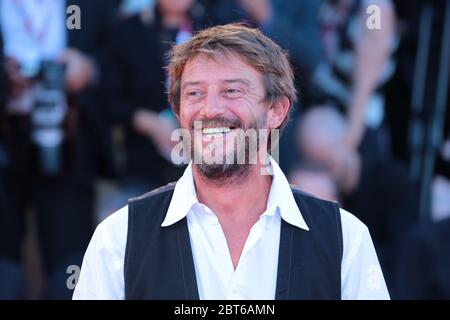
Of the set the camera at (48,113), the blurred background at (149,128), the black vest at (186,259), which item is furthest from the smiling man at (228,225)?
the camera at (48,113)

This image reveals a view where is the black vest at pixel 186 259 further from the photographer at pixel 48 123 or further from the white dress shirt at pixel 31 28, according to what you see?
the white dress shirt at pixel 31 28

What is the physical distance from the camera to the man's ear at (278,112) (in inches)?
132

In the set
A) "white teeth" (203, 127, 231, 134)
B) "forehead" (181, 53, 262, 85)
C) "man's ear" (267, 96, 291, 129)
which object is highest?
"forehead" (181, 53, 262, 85)

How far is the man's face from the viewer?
3.09 meters

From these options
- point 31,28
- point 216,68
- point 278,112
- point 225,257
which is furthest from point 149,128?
point 225,257

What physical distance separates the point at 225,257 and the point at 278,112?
2.02ft

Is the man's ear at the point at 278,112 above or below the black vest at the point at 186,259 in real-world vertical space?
above

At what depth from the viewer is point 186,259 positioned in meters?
2.96

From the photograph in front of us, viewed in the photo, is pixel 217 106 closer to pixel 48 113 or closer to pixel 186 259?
pixel 186 259

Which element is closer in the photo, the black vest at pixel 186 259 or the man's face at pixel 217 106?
the black vest at pixel 186 259

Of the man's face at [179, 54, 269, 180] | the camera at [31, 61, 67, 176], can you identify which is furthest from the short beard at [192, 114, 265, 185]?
the camera at [31, 61, 67, 176]

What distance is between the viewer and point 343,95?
5.83 metres

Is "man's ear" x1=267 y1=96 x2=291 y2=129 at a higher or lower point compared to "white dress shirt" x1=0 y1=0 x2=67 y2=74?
lower

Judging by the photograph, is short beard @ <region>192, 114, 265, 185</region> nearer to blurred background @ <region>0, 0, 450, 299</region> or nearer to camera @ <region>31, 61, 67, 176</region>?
blurred background @ <region>0, 0, 450, 299</region>
